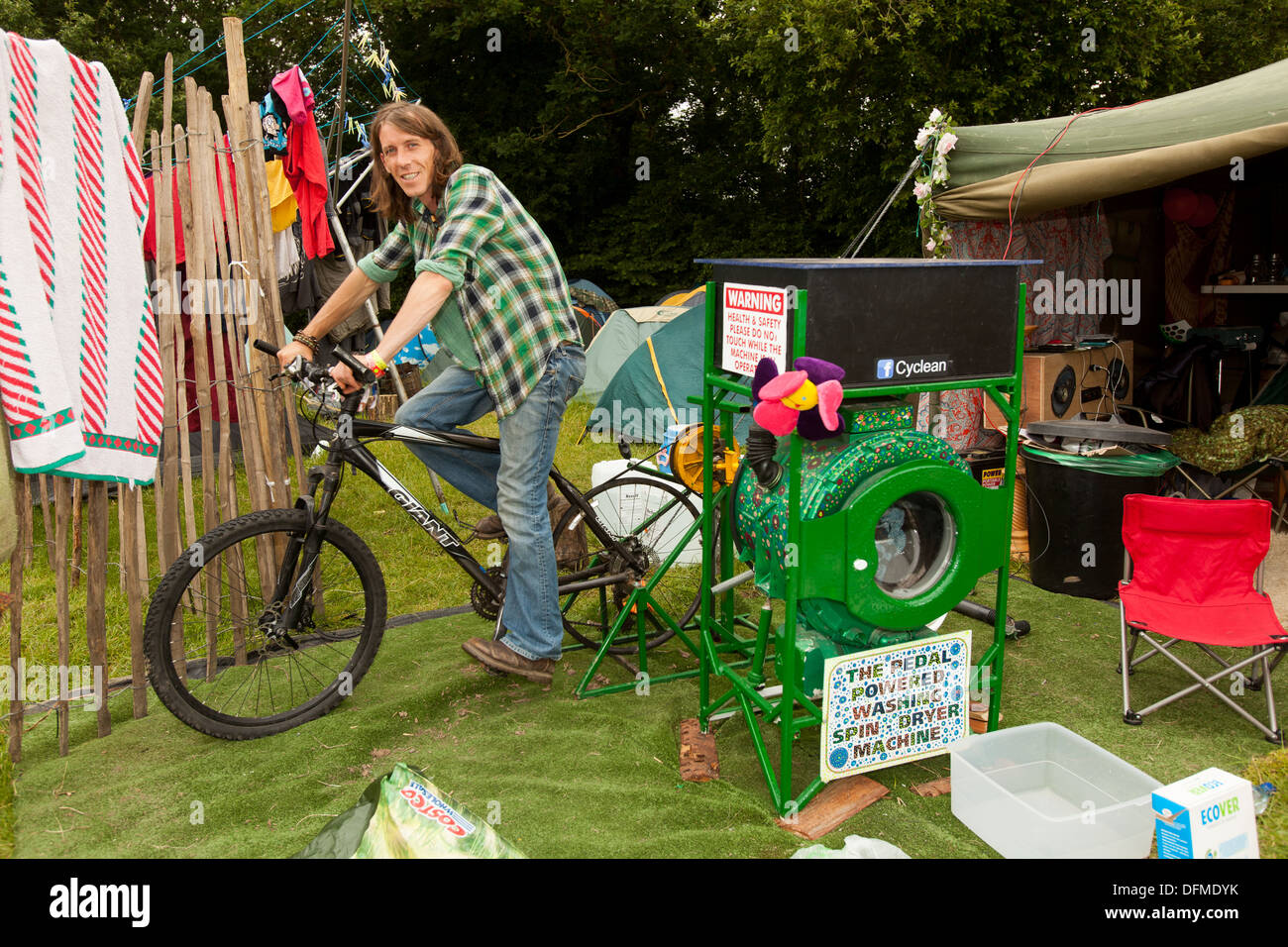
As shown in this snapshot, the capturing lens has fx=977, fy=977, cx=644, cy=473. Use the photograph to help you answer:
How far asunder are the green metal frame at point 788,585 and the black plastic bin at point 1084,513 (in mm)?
1616

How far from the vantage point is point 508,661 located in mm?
3391

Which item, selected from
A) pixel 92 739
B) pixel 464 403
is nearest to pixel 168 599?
pixel 92 739

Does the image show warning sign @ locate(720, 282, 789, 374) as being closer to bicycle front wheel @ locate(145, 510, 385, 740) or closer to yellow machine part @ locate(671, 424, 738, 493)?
yellow machine part @ locate(671, 424, 738, 493)

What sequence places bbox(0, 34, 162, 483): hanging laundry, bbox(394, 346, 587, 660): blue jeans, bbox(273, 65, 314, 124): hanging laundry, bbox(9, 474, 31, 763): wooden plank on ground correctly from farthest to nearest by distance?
bbox(273, 65, 314, 124): hanging laundry → bbox(394, 346, 587, 660): blue jeans → bbox(9, 474, 31, 763): wooden plank on ground → bbox(0, 34, 162, 483): hanging laundry

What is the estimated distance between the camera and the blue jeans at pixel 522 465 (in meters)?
3.28

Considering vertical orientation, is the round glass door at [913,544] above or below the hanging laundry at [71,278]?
below

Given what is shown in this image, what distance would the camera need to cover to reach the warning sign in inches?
103

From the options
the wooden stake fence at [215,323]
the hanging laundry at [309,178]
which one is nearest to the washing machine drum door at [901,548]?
the wooden stake fence at [215,323]

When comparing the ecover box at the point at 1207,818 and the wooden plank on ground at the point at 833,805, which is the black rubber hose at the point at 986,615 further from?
the ecover box at the point at 1207,818

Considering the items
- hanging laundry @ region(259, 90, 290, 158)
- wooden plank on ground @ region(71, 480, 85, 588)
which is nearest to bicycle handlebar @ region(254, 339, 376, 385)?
wooden plank on ground @ region(71, 480, 85, 588)

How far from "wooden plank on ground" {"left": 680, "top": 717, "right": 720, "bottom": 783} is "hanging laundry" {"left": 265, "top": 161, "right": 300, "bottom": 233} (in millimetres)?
3810
